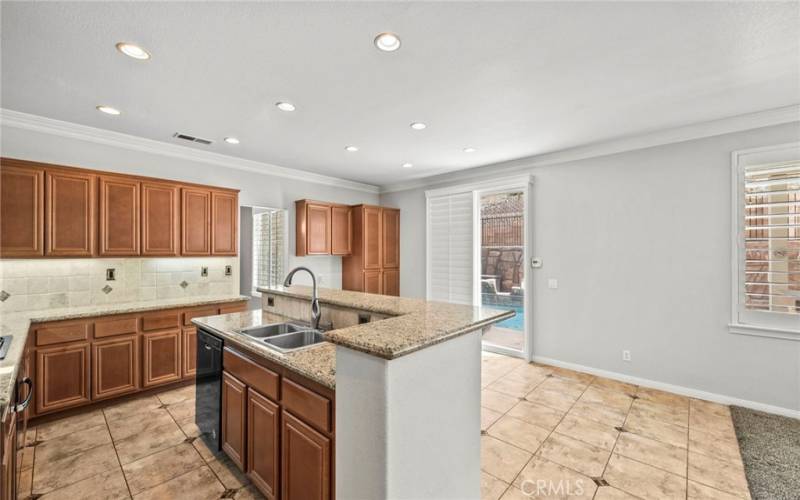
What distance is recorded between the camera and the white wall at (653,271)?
10.4ft

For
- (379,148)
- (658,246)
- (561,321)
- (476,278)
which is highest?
(379,148)

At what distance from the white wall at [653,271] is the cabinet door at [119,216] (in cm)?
458

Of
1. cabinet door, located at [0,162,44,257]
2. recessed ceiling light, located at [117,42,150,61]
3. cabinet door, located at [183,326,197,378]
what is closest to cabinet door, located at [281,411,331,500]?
recessed ceiling light, located at [117,42,150,61]

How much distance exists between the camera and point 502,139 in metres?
3.71

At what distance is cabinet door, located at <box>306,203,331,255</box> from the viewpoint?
505 cm

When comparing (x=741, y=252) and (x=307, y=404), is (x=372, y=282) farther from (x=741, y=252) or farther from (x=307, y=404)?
(x=741, y=252)

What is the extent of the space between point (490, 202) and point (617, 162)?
66.0 inches

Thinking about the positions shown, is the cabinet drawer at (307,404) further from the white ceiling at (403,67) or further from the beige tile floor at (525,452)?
the white ceiling at (403,67)

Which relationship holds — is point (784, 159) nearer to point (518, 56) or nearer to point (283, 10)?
point (518, 56)

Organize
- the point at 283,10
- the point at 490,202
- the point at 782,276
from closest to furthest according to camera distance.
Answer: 1. the point at 283,10
2. the point at 782,276
3. the point at 490,202

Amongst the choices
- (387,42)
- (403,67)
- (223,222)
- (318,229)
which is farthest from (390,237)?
(387,42)

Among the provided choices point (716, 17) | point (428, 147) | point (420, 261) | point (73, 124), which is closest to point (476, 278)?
point (420, 261)

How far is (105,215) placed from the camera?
10.7 ft

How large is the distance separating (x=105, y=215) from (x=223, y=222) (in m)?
1.08
